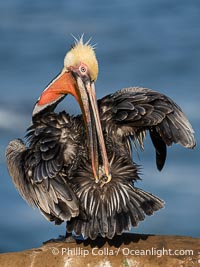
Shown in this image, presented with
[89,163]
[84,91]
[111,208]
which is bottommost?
[111,208]

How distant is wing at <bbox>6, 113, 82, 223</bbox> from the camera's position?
235 inches

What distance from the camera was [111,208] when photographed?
5863 mm


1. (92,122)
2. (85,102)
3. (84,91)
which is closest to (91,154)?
(92,122)

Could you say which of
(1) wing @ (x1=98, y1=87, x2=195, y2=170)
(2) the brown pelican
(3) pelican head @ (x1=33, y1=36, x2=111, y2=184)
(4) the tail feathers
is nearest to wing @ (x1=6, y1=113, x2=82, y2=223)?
(2) the brown pelican

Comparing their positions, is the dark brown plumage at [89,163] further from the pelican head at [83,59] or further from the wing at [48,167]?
the pelican head at [83,59]

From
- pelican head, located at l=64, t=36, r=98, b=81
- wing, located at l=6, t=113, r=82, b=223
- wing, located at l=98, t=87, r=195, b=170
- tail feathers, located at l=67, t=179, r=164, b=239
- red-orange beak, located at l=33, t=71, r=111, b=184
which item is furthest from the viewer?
pelican head, located at l=64, t=36, r=98, b=81

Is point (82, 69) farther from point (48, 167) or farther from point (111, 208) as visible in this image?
point (111, 208)

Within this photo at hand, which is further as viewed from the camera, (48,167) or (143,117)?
(143,117)

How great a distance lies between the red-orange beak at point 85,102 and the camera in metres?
6.11

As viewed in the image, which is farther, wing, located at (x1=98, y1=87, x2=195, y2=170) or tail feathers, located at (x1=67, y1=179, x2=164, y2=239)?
wing, located at (x1=98, y1=87, x2=195, y2=170)

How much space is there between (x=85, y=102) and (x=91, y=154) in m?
0.63

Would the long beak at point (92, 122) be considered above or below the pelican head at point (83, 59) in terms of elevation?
below

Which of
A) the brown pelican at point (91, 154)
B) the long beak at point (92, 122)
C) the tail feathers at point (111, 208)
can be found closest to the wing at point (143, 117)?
the brown pelican at point (91, 154)

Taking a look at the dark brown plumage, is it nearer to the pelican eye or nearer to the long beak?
the long beak
